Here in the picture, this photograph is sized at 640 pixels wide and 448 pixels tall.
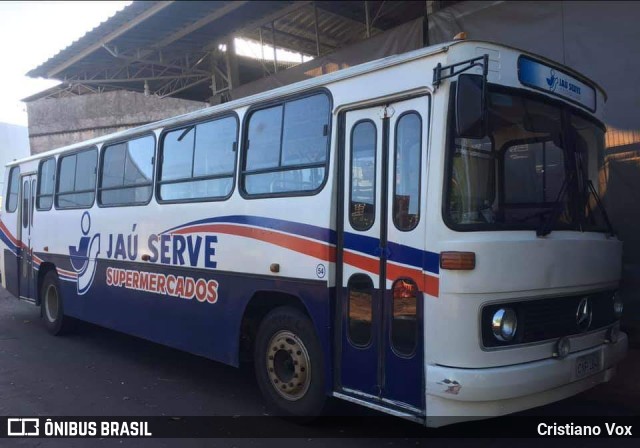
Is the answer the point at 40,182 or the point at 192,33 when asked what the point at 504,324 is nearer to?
the point at 40,182

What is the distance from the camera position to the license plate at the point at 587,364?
439 centimetres

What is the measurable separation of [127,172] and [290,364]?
3909 mm

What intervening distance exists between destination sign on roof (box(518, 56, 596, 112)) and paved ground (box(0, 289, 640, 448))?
2860mm

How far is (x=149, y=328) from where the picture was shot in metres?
6.93

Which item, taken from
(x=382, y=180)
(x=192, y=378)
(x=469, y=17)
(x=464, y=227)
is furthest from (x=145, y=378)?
(x=469, y=17)

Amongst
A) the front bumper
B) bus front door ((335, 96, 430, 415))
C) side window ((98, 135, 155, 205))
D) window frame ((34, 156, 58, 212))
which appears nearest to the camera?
the front bumper

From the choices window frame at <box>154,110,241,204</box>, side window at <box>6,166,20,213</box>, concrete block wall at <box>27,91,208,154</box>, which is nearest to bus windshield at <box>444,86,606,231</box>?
window frame at <box>154,110,241,204</box>

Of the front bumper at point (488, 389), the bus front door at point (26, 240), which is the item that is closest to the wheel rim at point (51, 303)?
the bus front door at point (26, 240)

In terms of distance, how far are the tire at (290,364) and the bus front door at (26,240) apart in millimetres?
6223

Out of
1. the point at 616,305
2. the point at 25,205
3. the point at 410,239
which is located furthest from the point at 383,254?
the point at 25,205

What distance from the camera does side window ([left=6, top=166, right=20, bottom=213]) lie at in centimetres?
1067

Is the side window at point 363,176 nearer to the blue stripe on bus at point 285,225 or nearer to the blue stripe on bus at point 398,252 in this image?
the blue stripe on bus at point 398,252

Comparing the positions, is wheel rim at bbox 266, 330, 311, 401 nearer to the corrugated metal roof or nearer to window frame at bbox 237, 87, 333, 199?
window frame at bbox 237, 87, 333, 199

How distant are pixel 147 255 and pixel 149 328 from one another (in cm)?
89
